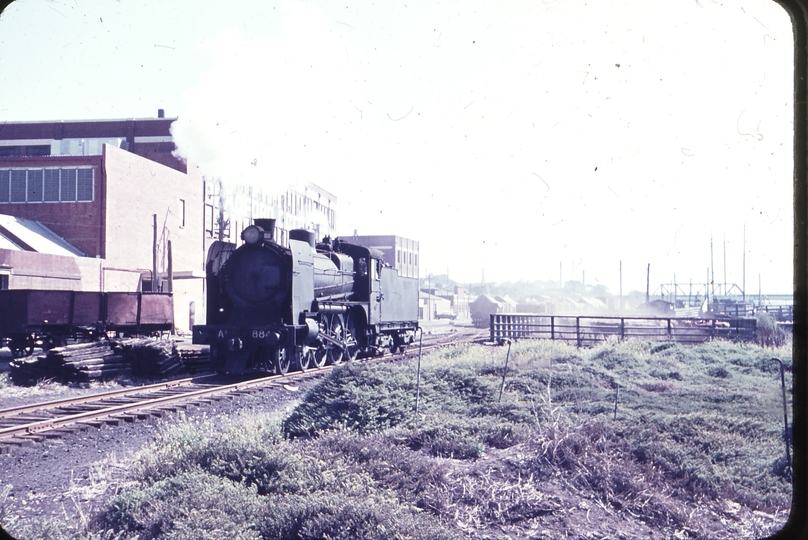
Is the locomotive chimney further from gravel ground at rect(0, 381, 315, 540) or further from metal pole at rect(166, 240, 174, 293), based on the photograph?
metal pole at rect(166, 240, 174, 293)

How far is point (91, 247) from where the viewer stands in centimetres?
2861

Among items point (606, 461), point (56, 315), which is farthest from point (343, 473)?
point (56, 315)

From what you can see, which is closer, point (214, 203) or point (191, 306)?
point (191, 306)

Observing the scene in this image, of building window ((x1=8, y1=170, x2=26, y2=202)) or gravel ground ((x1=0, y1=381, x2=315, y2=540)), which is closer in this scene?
gravel ground ((x1=0, y1=381, x2=315, y2=540))

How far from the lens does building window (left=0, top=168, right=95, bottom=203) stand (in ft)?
95.6

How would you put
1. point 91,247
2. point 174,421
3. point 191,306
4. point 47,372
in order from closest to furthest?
point 174,421, point 47,372, point 91,247, point 191,306

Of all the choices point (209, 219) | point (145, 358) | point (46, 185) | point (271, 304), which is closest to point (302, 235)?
point (271, 304)

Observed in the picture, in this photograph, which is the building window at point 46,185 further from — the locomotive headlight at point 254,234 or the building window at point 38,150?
the building window at point 38,150

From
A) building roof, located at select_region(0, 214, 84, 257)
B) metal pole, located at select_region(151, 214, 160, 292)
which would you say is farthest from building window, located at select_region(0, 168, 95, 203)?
metal pole, located at select_region(151, 214, 160, 292)

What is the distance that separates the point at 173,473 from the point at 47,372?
9463 millimetres

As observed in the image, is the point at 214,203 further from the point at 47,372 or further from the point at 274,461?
the point at 274,461

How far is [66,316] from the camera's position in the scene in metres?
16.5

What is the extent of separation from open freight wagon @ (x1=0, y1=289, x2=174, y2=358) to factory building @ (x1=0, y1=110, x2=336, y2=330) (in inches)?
291

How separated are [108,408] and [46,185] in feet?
80.0
